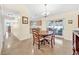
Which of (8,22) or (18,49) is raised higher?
(8,22)

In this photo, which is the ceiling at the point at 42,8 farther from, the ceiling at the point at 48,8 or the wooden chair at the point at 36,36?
the wooden chair at the point at 36,36

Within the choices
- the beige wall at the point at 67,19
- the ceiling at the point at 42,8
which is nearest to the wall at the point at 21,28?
the ceiling at the point at 42,8

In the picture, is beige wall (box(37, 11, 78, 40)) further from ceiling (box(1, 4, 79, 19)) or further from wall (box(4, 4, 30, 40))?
wall (box(4, 4, 30, 40))

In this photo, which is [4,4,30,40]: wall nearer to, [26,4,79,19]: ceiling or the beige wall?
[26,4,79,19]: ceiling

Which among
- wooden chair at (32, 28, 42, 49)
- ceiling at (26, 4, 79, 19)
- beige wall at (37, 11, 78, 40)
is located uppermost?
ceiling at (26, 4, 79, 19)

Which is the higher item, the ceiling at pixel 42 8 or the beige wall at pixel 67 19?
the ceiling at pixel 42 8

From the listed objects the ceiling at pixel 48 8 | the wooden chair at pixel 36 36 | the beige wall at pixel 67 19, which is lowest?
the wooden chair at pixel 36 36

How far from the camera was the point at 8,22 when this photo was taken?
2305 millimetres

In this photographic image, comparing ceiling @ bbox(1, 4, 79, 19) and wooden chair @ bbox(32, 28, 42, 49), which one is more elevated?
ceiling @ bbox(1, 4, 79, 19)

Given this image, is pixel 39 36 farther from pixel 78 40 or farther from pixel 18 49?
pixel 78 40

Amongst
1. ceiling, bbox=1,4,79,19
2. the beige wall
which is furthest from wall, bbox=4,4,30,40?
the beige wall

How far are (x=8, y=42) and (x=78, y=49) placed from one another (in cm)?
119
